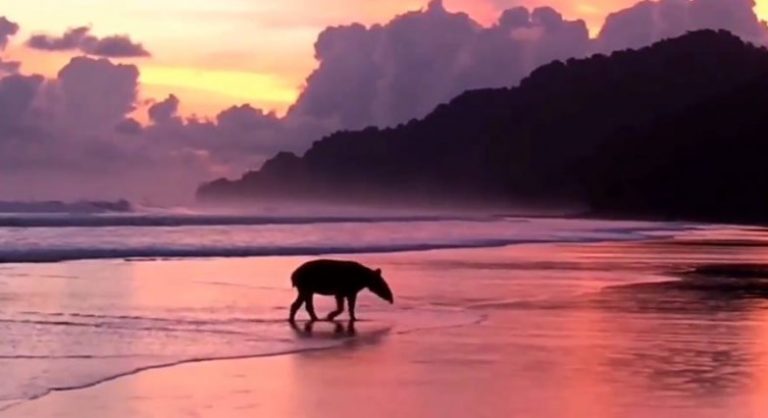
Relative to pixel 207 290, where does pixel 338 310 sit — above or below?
below

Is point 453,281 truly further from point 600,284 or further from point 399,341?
point 399,341

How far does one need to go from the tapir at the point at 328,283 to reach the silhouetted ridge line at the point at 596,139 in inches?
4558

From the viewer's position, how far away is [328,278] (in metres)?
18.6

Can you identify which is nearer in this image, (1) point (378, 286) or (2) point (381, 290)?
(1) point (378, 286)

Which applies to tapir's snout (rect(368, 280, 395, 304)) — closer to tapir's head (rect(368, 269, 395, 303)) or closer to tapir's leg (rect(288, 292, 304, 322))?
tapir's head (rect(368, 269, 395, 303))

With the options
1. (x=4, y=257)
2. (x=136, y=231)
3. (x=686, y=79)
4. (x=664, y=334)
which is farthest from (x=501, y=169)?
(x=664, y=334)

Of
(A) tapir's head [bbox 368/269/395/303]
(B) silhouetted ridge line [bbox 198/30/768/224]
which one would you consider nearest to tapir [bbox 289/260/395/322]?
(A) tapir's head [bbox 368/269/395/303]

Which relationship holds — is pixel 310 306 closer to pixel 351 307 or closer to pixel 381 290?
pixel 351 307

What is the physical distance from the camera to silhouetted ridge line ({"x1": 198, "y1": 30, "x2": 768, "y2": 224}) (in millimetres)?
142000

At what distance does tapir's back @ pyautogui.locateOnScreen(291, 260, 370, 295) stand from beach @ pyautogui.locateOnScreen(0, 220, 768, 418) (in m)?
0.55

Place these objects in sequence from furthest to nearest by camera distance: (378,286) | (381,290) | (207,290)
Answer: (207,290) → (381,290) → (378,286)

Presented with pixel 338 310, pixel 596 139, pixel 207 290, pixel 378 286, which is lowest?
pixel 338 310

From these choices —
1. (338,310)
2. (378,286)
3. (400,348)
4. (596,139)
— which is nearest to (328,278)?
(338,310)

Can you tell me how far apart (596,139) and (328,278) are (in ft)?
532
